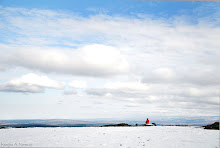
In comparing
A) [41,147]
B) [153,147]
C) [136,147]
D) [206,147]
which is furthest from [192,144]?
[41,147]

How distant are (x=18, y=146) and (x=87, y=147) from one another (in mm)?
8049

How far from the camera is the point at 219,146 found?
23062 mm

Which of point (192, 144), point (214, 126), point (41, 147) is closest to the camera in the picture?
point (41, 147)

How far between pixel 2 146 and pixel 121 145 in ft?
46.2

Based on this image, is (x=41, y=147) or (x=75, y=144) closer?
(x=41, y=147)

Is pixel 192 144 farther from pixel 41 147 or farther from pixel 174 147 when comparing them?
pixel 41 147

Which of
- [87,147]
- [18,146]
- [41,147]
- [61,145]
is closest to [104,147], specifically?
[87,147]

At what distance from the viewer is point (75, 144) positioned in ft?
81.1

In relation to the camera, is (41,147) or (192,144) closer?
(41,147)

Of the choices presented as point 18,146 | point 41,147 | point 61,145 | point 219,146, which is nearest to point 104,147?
point 61,145

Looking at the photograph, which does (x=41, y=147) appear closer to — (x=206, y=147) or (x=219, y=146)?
(x=206, y=147)

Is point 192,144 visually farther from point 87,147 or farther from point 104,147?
point 87,147

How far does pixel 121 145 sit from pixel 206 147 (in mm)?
9806

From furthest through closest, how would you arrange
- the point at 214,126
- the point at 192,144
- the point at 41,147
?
the point at 214,126 → the point at 192,144 → the point at 41,147
